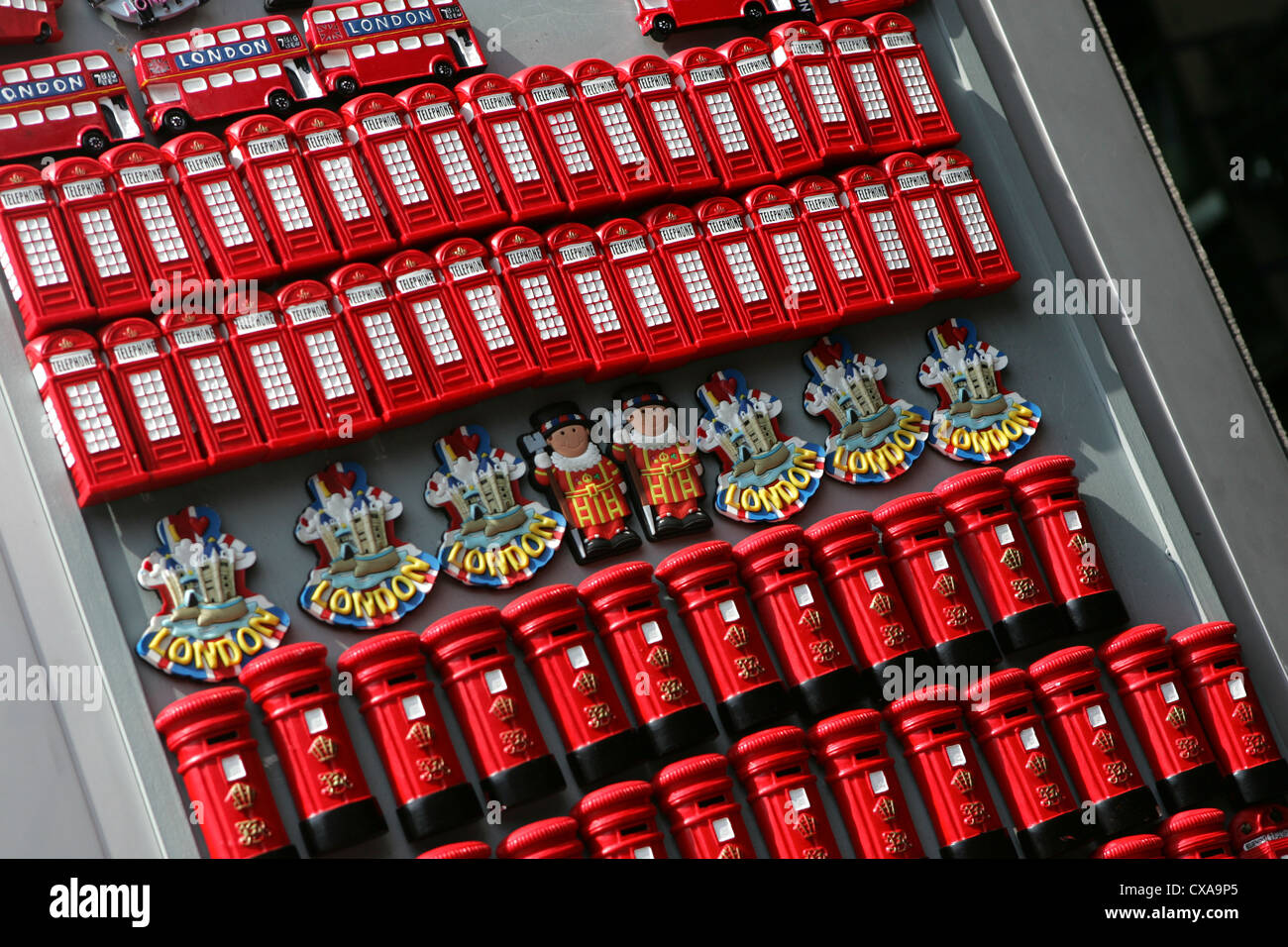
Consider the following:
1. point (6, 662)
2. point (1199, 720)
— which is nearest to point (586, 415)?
point (6, 662)

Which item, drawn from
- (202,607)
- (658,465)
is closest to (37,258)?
(202,607)

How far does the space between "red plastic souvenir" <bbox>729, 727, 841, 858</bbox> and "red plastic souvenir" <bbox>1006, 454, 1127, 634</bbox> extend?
117cm

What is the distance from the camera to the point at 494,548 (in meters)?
5.14

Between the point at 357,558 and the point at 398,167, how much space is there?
1310mm

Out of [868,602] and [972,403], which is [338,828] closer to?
[868,602]

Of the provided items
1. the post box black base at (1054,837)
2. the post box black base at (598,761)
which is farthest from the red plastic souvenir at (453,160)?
the post box black base at (1054,837)

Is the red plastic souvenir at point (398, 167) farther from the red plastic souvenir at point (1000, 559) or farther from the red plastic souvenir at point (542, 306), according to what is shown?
the red plastic souvenir at point (1000, 559)

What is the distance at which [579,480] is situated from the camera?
5.28 m

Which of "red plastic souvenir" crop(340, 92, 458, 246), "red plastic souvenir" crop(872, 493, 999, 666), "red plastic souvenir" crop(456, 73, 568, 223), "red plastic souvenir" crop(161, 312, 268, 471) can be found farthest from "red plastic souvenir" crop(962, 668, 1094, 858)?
"red plastic souvenir" crop(161, 312, 268, 471)

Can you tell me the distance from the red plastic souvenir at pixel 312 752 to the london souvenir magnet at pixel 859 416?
6.37 feet

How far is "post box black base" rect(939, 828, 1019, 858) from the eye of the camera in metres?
5.12

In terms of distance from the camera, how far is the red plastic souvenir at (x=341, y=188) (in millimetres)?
5234

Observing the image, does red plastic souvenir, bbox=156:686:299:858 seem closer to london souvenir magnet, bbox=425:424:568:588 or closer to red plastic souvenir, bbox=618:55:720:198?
london souvenir magnet, bbox=425:424:568:588

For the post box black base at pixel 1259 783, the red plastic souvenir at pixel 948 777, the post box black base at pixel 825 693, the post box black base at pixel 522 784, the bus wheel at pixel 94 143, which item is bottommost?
the post box black base at pixel 1259 783
